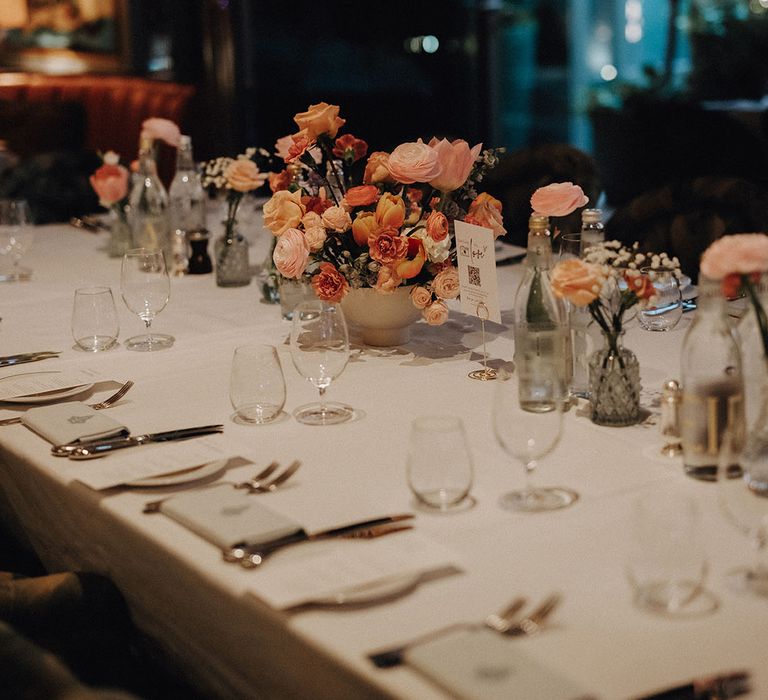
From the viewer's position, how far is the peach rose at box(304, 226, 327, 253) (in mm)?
2064

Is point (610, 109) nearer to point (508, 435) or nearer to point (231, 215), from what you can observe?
point (231, 215)

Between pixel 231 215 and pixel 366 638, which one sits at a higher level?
pixel 231 215

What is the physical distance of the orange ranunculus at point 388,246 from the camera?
2025 millimetres

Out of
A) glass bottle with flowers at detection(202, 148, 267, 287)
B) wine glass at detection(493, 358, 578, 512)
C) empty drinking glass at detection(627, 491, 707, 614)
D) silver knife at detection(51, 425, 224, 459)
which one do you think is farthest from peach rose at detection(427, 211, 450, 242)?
empty drinking glass at detection(627, 491, 707, 614)

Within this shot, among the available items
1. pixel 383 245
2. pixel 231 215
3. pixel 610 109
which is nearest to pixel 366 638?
pixel 383 245

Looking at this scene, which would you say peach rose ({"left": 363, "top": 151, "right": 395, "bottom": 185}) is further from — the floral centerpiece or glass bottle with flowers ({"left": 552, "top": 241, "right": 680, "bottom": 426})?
glass bottle with flowers ({"left": 552, "top": 241, "right": 680, "bottom": 426})

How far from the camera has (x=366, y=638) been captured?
1.10 m

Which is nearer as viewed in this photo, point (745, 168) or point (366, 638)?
point (366, 638)

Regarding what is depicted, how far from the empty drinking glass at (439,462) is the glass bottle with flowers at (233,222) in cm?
151

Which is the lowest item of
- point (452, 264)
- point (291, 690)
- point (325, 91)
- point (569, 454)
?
point (291, 690)

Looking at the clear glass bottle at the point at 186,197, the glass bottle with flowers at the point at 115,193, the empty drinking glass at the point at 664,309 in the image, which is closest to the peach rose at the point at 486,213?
the empty drinking glass at the point at 664,309

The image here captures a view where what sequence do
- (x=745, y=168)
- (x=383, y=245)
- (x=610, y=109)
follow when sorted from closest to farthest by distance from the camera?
(x=383, y=245) → (x=745, y=168) → (x=610, y=109)

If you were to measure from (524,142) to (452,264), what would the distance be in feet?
17.9

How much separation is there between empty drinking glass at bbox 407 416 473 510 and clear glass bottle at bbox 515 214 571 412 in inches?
16.1
